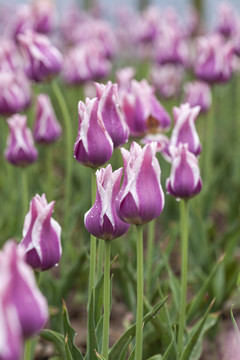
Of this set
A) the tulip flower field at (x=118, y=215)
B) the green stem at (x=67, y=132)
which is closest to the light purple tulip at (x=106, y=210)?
the tulip flower field at (x=118, y=215)

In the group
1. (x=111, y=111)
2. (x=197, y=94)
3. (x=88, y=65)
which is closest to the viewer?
(x=111, y=111)

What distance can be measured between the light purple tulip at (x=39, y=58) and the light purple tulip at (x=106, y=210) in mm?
1121

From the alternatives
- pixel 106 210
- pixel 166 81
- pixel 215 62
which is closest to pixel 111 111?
pixel 106 210

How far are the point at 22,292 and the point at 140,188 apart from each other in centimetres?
44

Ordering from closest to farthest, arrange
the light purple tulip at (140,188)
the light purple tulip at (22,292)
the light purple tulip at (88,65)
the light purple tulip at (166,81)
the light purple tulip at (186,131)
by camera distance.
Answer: the light purple tulip at (22,292) → the light purple tulip at (140,188) → the light purple tulip at (186,131) → the light purple tulip at (88,65) → the light purple tulip at (166,81)

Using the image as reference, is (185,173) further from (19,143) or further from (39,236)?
(19,143)

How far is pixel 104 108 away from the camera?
1293 millimetres

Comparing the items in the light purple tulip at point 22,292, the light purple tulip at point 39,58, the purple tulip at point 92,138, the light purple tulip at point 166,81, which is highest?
the light purple tulip at point 22,292

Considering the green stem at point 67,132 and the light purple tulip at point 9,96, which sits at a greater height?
the light purple tulip at point 9,96

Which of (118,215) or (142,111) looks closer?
(118,215)

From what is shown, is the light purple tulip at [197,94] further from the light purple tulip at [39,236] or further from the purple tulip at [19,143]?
the light purple tulip at [39,236]

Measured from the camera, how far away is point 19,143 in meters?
1.90

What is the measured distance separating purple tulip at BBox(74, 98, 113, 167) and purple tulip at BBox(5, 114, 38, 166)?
2.36ft

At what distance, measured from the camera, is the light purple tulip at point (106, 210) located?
3.52 feet
